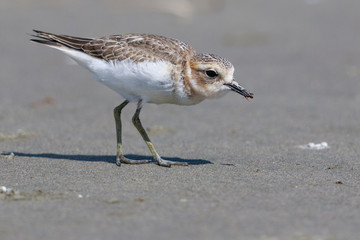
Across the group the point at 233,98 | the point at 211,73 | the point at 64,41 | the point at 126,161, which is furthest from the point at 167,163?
the point at 233,98

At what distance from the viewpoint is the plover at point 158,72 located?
5.50m

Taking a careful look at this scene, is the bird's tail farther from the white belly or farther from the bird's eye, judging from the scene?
the bird's eye

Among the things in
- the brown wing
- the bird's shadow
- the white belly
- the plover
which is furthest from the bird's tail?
the bird's shadow

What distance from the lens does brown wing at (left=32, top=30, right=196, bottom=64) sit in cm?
562

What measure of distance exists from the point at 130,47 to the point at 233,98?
3906 mm

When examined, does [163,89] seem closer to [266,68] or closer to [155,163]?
[155,163]

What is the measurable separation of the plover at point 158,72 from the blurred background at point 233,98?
774 millimetres

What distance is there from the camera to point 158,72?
5434mm

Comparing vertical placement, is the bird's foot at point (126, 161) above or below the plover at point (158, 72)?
below

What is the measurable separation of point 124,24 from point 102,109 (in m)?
4.94

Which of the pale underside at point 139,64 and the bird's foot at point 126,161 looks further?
the bird's foot at point 126,161

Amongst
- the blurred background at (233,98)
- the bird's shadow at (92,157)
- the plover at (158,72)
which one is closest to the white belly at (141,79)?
the plover at (158,72)

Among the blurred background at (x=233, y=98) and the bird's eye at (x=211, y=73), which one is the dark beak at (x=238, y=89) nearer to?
the bird's eye at (x=211, y=73)

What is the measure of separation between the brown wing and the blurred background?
1.12 m
